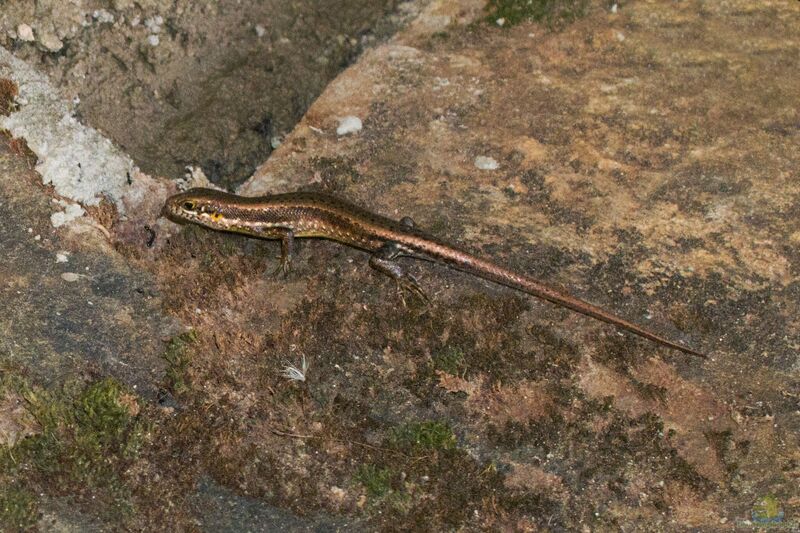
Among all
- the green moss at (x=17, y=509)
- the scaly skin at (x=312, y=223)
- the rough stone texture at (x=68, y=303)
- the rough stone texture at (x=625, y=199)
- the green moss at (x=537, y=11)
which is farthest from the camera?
the green moss at (x=537, y=11)

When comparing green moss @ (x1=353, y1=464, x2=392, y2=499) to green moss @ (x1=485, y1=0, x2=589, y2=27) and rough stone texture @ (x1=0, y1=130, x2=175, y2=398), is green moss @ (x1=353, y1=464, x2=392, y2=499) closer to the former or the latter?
rough stone texture @ (x1=0, y1=130, x2=175, y2=398)

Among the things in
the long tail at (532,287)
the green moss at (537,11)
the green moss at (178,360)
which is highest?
the green moss at (537,11)

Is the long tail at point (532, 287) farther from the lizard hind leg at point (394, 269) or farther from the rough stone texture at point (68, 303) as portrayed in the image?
the rough stone texture at point (68, 303)

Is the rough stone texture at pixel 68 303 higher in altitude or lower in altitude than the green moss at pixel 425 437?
higher

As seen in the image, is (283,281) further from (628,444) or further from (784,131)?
(784,131)

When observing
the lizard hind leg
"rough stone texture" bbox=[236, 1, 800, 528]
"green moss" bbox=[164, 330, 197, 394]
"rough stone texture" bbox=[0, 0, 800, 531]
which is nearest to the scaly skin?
the lizard hind leg

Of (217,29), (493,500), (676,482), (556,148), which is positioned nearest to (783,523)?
(676,482)

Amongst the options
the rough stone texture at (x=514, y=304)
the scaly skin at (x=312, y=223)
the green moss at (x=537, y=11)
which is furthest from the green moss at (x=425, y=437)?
the green moss at (x=537, y=11)

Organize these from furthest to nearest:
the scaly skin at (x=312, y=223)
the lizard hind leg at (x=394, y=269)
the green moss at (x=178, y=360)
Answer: the scaly skin at (x=312, y=223) < the lizard hind leg at (x=394, y=269) < the green moss at (x=178, y=360)
